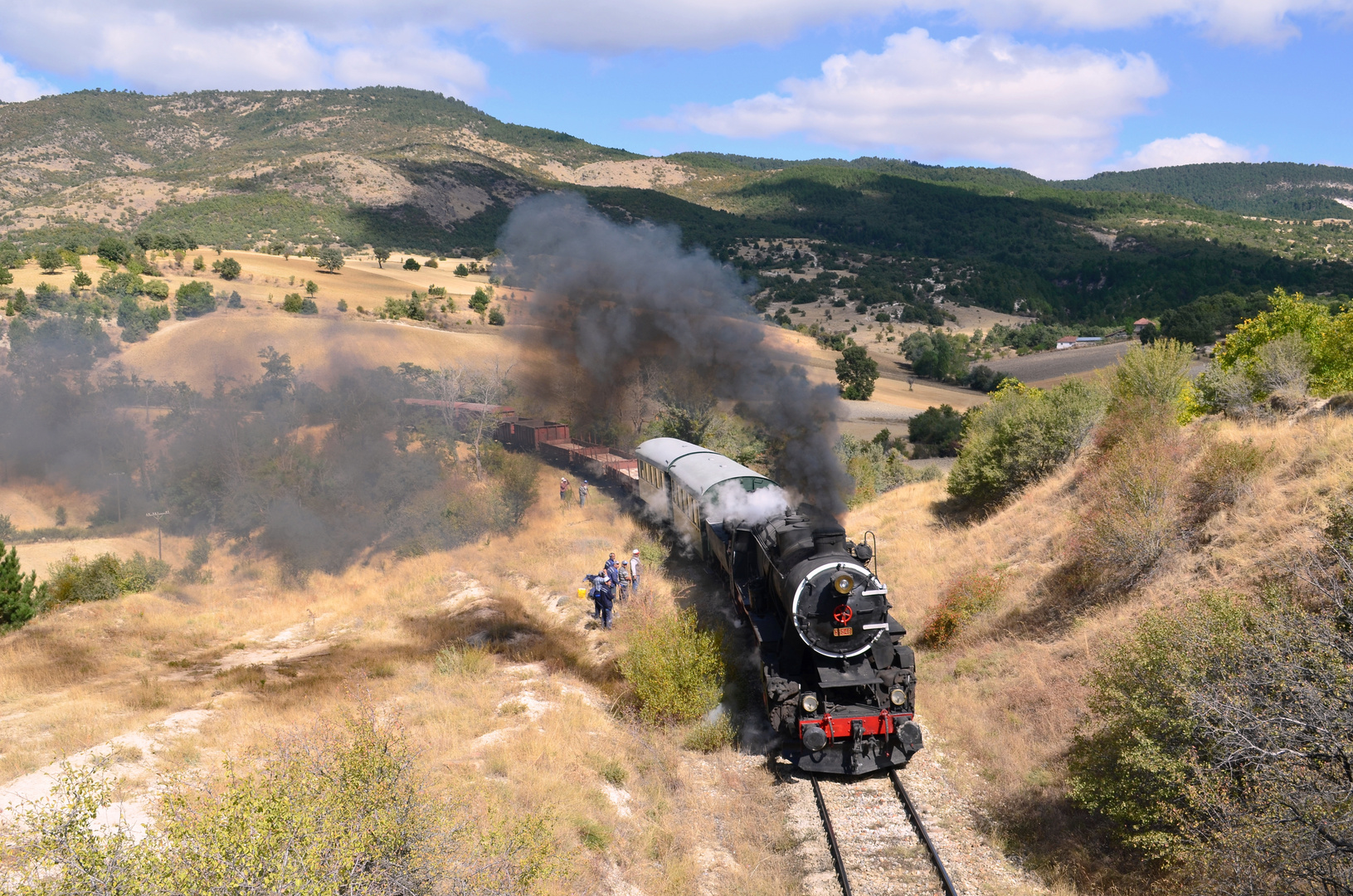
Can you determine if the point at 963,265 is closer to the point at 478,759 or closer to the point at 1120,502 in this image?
the point at 1120,502

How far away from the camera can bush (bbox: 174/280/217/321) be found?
1847 inches

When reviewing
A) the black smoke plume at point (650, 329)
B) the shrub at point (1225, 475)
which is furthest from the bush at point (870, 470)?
the shrub at point (1225, 475)

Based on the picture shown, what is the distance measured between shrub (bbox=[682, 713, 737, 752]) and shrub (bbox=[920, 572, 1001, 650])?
19.6 feet

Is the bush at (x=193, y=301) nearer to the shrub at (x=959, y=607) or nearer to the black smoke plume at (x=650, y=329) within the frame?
the black smoke plume at (x=650, y=329)

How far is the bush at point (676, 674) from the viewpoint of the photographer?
42.7 ft

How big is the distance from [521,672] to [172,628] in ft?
37.0

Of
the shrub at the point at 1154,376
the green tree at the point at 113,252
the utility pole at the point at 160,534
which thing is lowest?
the utility pole at the point at 160,534

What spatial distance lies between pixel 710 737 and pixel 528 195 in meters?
117

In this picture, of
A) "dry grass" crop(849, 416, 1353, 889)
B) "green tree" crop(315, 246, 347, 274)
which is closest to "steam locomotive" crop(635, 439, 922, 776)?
"dry grass" crop(849, 416, 1353, 889)

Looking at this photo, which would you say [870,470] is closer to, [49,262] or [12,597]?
[12,597]

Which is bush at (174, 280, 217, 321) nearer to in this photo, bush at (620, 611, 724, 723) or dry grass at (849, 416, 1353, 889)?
bush at (620, 611, 724, 723)

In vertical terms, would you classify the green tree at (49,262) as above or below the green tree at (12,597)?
above

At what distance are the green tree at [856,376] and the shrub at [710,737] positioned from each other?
162 ft

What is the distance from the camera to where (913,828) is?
10055 mm
